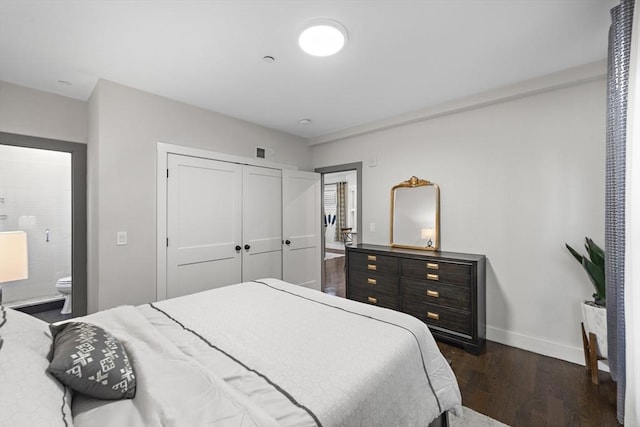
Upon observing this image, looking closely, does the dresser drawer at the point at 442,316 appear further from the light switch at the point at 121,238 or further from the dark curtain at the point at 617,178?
the light switch at the point at 121,238

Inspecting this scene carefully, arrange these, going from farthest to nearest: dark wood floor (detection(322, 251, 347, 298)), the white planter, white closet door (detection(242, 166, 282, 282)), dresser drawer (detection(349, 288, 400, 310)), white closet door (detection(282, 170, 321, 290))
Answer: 1. dark wood floor (detection(322, 251, 347, 298))
2. white closet door (detection(282, 170, 321, 290))
3. white closet door (detection(242, 166, 282, 282))
4. dresser drawer (detection(349, 288, 400, 310))
5. the white planter

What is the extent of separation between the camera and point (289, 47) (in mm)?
2021

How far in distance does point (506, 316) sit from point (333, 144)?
309cm

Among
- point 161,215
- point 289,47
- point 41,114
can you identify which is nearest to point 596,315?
point 289,47

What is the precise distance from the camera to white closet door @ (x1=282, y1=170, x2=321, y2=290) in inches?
161

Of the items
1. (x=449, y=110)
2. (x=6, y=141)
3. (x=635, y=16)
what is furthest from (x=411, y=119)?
(x=6, y=141)

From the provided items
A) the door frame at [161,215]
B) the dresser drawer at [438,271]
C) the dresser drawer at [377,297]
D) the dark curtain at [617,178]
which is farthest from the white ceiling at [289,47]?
the dresser drawer at [377,297]

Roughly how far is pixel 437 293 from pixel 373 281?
0.73 meters

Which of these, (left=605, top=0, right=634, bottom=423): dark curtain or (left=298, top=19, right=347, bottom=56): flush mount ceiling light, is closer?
(left=605, top=0, right=634, bottom=423): dark curtain

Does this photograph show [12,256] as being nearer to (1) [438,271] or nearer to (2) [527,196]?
(1) [438,271]

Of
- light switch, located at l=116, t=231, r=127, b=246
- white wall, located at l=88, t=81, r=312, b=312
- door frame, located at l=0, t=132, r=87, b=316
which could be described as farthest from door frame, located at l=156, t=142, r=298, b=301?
door frame, located at l=0, t=132, r=87, b=316

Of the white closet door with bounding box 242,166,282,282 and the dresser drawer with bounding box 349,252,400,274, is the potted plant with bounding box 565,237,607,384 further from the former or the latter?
the white closet door with bounding box 242,166,282,282

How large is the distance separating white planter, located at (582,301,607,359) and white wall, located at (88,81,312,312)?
375cm

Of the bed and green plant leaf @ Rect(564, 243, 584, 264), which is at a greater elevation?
green plant leaf @ Rect(564, 243, 584, 264)
